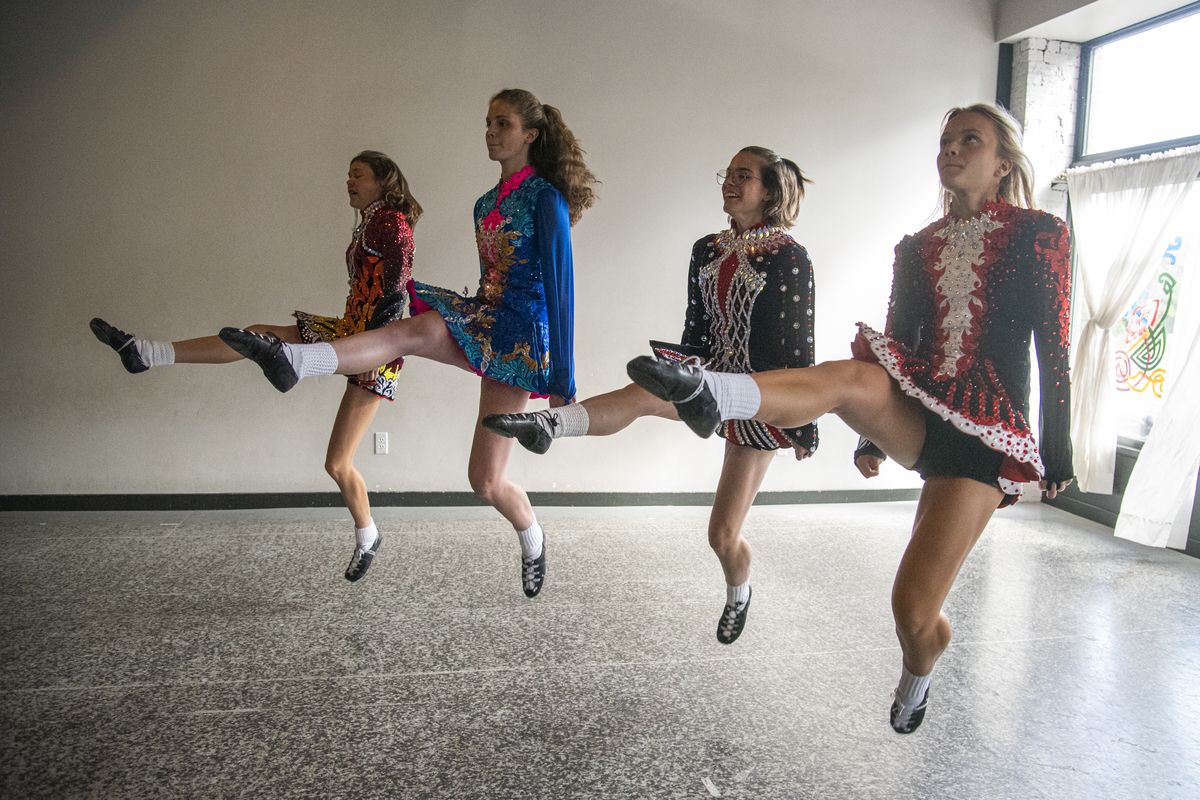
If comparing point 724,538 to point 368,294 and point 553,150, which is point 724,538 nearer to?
point 553,150

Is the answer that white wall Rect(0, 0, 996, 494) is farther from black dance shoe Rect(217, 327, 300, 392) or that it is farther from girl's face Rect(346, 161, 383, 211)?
black dance shoe Rect(217, 327, 300, 392)

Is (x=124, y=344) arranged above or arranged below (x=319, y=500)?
above

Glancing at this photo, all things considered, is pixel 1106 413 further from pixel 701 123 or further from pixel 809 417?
pixel 809 417

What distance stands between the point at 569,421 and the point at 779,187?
106cm

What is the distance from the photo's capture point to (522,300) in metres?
2.75

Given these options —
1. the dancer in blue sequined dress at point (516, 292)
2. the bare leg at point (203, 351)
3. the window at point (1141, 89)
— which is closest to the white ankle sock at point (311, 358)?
the dancer in blue sequined dress at point (516, 292)

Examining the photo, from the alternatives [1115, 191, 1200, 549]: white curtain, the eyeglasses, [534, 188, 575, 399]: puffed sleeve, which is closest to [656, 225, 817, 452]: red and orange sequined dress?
the eyeglasses

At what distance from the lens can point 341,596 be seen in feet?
10.7

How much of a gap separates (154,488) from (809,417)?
153 inches

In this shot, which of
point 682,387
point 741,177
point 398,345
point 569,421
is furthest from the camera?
point 741,177

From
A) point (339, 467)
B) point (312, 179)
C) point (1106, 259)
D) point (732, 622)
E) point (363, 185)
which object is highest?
point (312, 179)

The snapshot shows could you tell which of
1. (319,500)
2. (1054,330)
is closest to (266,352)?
(1054,330)

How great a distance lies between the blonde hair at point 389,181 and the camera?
3.28 m

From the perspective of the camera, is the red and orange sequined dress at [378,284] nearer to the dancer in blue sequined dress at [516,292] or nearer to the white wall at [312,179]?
the dancer in blue sequined dress at [516,292]
